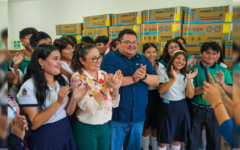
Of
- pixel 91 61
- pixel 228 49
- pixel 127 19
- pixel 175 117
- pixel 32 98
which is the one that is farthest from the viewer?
pixel 127 19

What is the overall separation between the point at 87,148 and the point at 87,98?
0.40m

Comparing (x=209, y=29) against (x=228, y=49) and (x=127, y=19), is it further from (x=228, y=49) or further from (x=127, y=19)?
(x=127, y=19)

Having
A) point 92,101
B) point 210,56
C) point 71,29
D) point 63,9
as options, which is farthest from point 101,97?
point 63,9

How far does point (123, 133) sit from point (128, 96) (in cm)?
37

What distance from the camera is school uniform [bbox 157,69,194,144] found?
195cm

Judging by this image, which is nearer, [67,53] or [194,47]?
[67,53]

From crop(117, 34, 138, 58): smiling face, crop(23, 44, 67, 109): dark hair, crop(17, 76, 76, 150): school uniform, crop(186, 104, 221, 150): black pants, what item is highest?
crop(117, 34, 138, 58): smiling face

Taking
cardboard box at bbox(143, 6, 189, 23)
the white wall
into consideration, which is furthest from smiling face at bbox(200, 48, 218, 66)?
the white wall

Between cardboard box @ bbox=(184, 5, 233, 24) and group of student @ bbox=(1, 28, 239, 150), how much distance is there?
847mm

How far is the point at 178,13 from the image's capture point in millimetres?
3104

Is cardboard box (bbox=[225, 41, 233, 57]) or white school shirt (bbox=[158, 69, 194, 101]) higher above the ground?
cardboard box (bbox=[225, 41, 233, 57])

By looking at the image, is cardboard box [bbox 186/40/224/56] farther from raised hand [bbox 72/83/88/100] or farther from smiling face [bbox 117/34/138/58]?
raised hand [bbox 72/83/88/100]

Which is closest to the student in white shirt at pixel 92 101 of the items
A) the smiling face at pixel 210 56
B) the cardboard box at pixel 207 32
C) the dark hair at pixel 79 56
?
the dark hair at pixel 79 56

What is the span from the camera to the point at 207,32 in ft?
9.56
